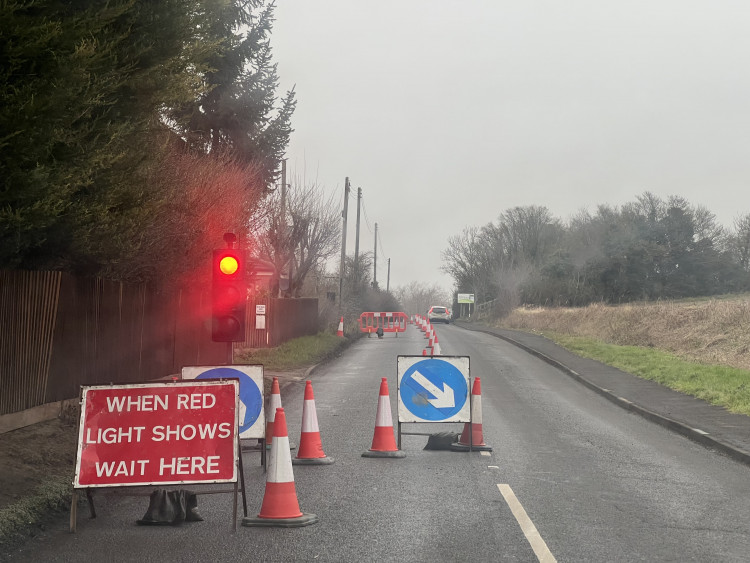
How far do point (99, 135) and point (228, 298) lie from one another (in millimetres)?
3013

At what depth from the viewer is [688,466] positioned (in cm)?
980

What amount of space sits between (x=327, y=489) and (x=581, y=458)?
3.52 meters

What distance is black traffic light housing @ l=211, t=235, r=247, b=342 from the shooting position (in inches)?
443

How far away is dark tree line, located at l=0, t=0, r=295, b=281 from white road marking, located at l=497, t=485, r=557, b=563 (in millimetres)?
4887

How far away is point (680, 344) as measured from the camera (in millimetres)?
28781

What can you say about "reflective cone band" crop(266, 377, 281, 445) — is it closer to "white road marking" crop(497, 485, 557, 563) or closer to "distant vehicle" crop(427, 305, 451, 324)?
"white road marking" crop(497, 485, 557, 563)

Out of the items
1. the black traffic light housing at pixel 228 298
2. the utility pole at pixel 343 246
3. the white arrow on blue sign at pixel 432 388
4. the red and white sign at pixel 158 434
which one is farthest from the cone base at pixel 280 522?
the utility pole at pixel 343 246

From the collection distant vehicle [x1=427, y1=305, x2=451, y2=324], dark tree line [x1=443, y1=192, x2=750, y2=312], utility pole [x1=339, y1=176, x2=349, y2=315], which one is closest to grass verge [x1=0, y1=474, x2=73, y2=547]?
utility pole [x1=339, y1=176, x2=349, y2=315]

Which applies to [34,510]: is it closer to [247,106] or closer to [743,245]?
[247,106]

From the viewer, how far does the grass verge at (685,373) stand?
621 inches

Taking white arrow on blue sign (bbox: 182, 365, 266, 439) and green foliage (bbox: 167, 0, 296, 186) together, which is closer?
white arrow on blue sign (bbox: 182, 365, 266, 439)

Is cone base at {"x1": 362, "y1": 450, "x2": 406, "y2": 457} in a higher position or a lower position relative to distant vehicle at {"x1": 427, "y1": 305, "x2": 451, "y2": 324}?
A: lower

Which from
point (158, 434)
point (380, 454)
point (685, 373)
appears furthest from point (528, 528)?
point (685, 373)

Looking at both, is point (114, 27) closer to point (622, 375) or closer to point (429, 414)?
point (429, 414)
